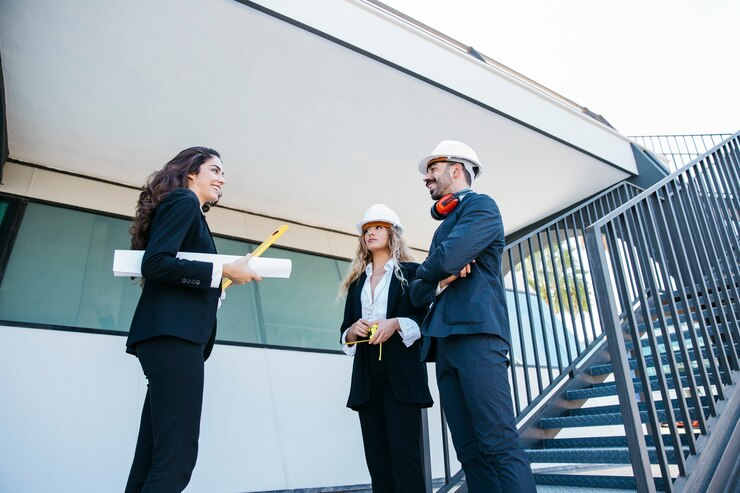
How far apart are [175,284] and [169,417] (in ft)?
1.31

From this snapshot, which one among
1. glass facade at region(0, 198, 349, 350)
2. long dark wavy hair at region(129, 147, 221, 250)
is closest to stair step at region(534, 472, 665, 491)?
long dark wavy hair at region(129, 147, 221, 250)

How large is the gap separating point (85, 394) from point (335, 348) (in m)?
1.93

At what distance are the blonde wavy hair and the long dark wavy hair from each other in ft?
2.91

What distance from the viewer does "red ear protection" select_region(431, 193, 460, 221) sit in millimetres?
1975

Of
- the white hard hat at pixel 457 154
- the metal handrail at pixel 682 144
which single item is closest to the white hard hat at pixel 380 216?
the white hard hat at pixel 457 154

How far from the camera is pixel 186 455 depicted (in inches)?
55.6

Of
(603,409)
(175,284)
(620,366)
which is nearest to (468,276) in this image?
(620,366)

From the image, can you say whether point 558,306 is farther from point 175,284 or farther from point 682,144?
point 682,144

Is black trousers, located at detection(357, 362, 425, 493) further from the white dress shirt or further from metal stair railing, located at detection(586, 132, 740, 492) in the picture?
metal stair railing, located at detection(586, 132, 740, 492)

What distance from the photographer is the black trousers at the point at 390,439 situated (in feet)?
6.40

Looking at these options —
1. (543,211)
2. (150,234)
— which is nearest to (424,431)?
(150,234)

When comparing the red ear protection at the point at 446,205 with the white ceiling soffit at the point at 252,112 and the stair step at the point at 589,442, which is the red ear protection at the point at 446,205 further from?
the white ceiling soffit at the point at 252,112

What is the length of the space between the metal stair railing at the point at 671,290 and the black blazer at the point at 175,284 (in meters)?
1.36

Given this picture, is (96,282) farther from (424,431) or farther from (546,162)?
(546,162)
